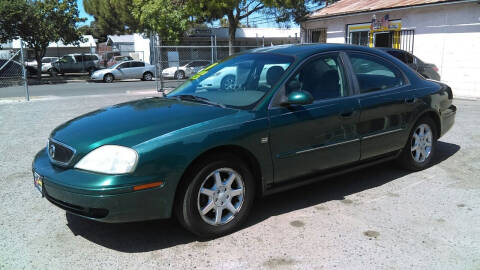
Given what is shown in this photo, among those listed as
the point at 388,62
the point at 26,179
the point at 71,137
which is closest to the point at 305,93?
the point at 388,62

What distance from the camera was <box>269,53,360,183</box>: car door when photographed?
12.8 feet

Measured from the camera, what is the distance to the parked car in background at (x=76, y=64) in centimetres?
3288

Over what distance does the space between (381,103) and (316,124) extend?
3.40ft

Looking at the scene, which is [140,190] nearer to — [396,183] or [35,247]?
[35,247]

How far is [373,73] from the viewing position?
4820 mm

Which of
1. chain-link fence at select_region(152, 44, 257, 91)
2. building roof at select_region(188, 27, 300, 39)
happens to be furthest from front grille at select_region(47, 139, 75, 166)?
building roof at select_region(188, 27, 300, 39)

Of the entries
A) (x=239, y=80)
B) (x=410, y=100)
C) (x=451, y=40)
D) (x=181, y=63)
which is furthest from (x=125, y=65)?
(x=410, y=100)

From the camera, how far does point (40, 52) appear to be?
2845cm

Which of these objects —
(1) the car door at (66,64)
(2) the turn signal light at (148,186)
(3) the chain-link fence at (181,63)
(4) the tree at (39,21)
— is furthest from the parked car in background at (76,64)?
(2) the turn signal light at (148,186)

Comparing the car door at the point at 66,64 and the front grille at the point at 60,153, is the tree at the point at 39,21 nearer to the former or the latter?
the car door at the point at 66,64

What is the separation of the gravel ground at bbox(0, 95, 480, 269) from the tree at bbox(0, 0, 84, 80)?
24.7 meters

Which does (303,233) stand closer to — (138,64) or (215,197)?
(215,197)

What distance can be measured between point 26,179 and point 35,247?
2014 millimetres

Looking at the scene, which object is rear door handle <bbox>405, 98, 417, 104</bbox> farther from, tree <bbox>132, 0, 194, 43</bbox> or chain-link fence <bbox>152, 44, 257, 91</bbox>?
tree <bbox>132, 0, 194, 43</bbox>
